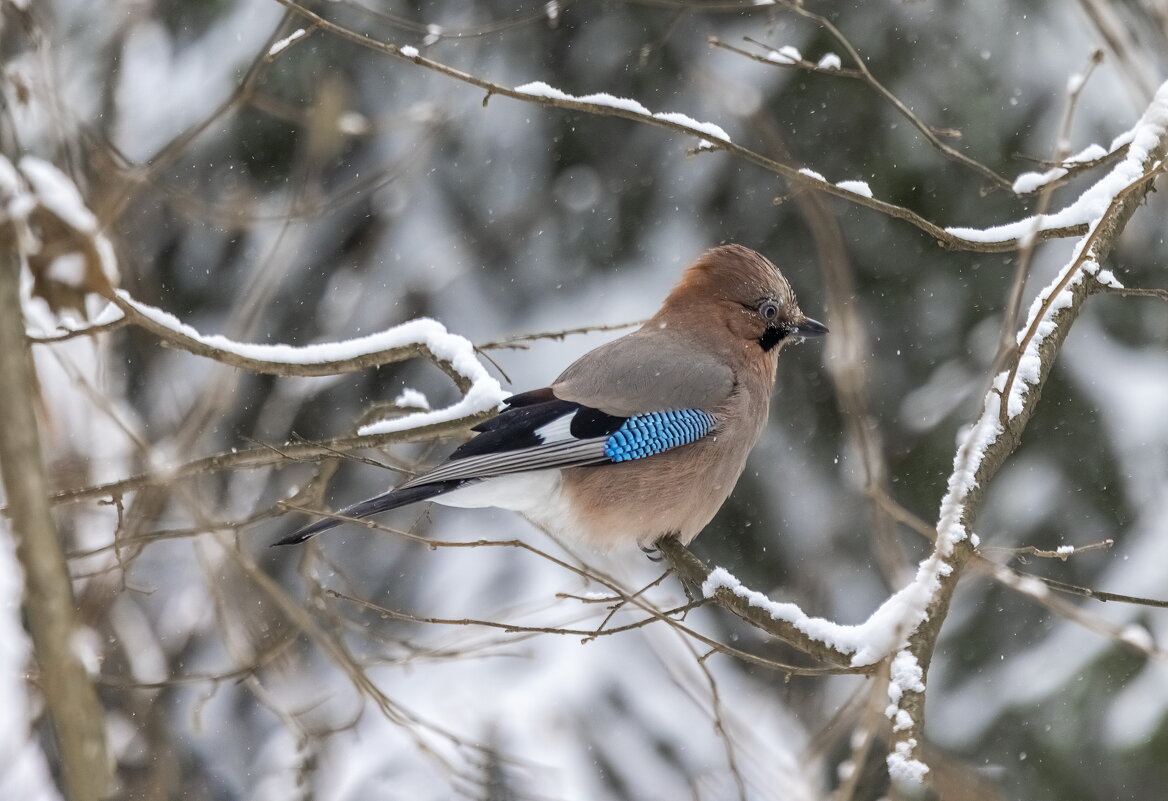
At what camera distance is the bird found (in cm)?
348

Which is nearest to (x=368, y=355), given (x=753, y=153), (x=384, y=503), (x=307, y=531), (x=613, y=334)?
(x=384, y=503)

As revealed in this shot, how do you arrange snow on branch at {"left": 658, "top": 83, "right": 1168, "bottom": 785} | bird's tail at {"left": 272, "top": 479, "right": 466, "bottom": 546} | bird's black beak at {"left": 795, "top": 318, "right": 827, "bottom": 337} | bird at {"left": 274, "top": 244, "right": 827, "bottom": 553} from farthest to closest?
bird's black beak at {"left": 795, "top": 318, "right": 827, "bottom": 337} < bird at {"left": 274, "top": 244, "right": 827, "bottom": 553} < bird's tail at {"left": 272, "top": 479, "right": 466, "bottom": 546} < snow on branch at {"left": 658, "top": 83, "right": 1168, "bottom": 785}

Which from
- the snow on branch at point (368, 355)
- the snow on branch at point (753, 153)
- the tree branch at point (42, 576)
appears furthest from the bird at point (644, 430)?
the tree branch at point (42, 576)

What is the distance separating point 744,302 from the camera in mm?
4031

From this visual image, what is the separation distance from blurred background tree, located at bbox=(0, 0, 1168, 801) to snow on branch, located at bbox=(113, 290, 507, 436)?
3.45 feet

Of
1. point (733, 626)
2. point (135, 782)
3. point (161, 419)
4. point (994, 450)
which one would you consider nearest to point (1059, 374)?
point (733, 626)

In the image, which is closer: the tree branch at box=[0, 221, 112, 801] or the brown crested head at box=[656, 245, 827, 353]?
the tree branch at box=[0, 221, 112, 801]

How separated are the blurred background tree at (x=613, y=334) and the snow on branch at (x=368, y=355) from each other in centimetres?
105

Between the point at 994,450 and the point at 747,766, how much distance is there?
0.91 meters

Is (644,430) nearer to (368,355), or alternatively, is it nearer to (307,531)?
(368,355)

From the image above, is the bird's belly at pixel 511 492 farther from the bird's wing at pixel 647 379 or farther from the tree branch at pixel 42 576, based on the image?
the tree branch at pixel 42 576

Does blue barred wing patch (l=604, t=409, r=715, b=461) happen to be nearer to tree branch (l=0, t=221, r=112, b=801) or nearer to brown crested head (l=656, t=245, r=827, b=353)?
brown crested head (l=656, t=245, r=827, b=353)

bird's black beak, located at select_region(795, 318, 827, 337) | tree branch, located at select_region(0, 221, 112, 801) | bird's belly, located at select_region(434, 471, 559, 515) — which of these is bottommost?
tree branch, located at select_region(0, 221, 112, 801)

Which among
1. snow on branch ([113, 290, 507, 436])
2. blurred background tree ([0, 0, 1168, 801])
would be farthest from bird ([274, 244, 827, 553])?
blurred background tree ([0, 0, 1168, 801])
